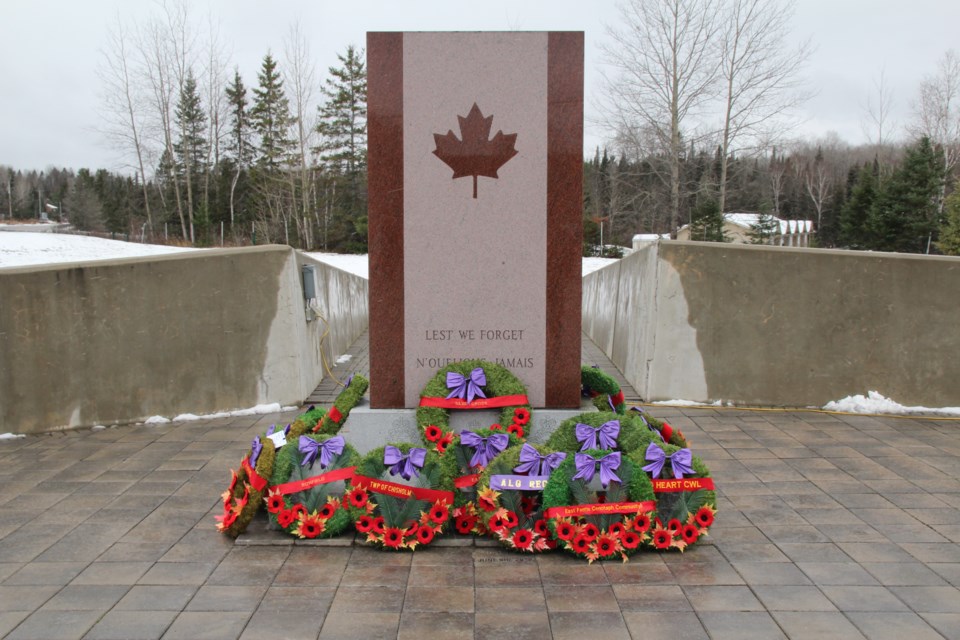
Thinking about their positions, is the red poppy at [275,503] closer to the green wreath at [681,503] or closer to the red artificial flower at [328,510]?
the red artificial flower at [328,510]

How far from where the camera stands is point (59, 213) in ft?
253

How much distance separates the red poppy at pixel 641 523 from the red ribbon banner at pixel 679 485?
0.51 ft

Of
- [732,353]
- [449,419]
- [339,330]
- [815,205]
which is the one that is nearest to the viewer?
[449,419]

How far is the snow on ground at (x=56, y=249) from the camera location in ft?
64.7

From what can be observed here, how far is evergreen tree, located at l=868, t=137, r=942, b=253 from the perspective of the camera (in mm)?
37938

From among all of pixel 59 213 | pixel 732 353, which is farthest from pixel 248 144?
pixel 732 353

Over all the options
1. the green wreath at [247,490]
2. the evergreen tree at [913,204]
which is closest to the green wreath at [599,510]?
the green wreath at [247,490]

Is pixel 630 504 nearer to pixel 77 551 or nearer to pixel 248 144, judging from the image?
pixel 77 551

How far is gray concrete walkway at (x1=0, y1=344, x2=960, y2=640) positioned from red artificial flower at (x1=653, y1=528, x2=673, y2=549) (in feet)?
0.20

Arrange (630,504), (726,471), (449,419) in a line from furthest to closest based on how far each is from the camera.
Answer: (726,471) < (449,419) < (630,504)

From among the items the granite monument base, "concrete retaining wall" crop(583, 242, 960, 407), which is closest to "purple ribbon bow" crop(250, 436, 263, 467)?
the granite monument base

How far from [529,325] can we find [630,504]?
1.15 meters

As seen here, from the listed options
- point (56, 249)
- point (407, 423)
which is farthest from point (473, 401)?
point (56, 249)

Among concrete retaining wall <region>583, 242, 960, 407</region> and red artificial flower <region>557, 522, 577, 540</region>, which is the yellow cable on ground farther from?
red artificial flower <region>557, 522, 577, 540</region>
